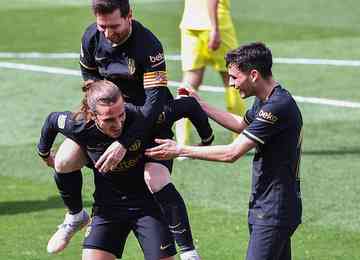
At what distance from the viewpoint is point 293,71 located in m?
19.2

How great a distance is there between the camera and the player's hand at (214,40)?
13836 mm

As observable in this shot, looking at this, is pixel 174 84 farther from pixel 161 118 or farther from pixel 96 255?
pixel 96 255

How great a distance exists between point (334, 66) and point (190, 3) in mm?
5763

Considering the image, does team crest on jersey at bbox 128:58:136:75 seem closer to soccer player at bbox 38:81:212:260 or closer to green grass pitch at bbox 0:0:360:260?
soccer player at bbox 38:81:212:260

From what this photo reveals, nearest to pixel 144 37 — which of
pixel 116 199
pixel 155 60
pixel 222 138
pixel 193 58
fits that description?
pixel 155 60

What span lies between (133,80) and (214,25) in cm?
503

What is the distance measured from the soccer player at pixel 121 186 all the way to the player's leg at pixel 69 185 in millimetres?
105

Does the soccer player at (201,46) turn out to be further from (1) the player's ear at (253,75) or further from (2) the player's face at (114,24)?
(1) the player's ear at (253,75)

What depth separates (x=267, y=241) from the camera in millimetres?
8250

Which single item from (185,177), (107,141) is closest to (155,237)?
(107,141)

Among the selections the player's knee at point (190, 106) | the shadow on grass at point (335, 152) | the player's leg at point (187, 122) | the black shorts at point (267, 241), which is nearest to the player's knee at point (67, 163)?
the player's knee at point (190, 106)

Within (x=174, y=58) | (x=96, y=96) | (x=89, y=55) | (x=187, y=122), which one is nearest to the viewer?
(x=96, y=96)

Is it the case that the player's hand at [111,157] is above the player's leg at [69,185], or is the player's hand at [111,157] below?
above

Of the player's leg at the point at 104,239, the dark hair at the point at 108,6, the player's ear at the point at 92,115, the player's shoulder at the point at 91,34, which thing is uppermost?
the dark hair at the point at 108,6
